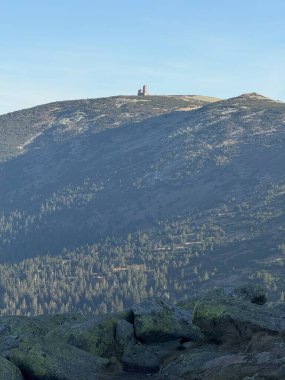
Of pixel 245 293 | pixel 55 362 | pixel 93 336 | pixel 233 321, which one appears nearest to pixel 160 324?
pixel 93 336

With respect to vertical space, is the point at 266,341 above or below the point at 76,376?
above

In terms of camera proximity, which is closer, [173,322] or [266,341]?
[266,341]

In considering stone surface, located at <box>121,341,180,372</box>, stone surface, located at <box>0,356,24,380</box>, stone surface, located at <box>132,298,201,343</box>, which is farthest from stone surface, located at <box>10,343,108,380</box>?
stone surface, located at <box>132,298,201,343</box>

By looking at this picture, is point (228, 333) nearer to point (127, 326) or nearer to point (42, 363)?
point (127, 326)

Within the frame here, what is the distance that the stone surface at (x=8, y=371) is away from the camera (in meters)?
23.7

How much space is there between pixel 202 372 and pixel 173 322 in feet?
23.3

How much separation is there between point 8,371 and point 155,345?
891 cm

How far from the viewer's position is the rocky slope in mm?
23734

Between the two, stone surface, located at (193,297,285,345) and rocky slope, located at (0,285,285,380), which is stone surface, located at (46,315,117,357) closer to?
rocky slope, located at (0,285,285,380)

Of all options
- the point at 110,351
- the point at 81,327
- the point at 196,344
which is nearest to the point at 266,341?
the point at 196,344

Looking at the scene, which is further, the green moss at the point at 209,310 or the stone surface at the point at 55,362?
the green moss at the point at 209,310

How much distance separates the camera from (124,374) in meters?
26.4

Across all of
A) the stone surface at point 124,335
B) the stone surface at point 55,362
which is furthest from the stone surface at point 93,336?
the stone surface at point 55,362

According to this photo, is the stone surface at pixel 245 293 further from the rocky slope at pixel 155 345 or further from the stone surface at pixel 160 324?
the stone surface at pixel 160 324
